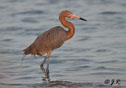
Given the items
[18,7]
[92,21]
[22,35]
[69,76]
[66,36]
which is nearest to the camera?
[69,76]

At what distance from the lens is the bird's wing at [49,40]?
34.7 ft

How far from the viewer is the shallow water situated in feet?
32.3

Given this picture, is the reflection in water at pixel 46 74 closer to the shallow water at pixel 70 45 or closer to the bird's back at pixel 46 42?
the shallow water at pixel 70 45

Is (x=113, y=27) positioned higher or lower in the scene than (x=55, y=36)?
lower

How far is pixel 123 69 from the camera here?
10.5m

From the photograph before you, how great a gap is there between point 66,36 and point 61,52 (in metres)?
1.90

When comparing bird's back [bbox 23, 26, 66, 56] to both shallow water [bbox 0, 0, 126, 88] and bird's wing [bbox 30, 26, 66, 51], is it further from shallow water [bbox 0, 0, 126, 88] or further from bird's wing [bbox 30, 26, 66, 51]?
shallow water [bbox 0, 0, 126, 88]

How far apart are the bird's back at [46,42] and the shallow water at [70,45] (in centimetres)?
53

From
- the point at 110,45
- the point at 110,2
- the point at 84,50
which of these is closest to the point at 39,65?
the point at 84,50

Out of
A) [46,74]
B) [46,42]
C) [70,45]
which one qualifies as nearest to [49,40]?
[46,42]

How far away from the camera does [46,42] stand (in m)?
10.6

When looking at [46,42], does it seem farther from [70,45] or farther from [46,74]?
[70,45]

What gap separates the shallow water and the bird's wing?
610 mm

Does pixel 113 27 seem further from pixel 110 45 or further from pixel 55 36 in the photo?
pixel 55 36
